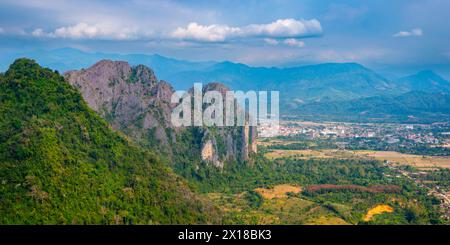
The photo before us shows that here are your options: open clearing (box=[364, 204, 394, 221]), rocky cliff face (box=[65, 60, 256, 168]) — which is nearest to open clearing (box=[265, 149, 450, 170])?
rocky cliff face (box=[65, 60, 256, 168])

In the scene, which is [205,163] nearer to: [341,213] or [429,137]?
[341,213]

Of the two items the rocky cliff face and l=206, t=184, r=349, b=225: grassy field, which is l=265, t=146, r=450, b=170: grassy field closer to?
the rocky cliff face

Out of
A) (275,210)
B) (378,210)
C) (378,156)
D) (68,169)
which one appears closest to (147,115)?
(275,210)
